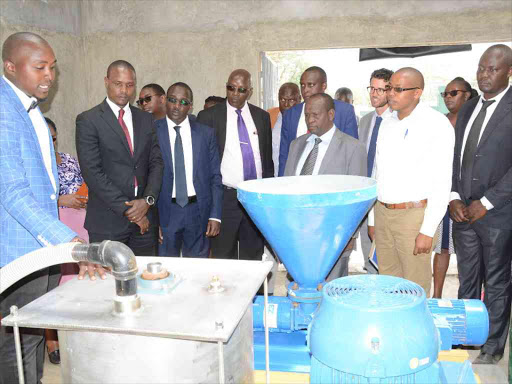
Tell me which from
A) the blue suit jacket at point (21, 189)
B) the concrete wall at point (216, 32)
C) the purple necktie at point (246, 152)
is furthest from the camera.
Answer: the concrete wall at point (216, 32)

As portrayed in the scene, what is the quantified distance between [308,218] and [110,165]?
1852mm

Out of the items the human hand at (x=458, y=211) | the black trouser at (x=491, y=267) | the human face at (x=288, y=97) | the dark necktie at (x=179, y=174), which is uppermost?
the human face at (x=288, y=97)

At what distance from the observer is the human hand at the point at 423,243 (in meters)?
3.05

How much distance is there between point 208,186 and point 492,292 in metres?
2.32

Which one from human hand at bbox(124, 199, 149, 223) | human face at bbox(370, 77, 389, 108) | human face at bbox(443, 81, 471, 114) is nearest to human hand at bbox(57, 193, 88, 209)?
human hand at bbox(124, 199, 149, 223)

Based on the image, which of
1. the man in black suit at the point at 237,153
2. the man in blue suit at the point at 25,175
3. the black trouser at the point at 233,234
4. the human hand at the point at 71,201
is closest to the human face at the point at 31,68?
the man in blue suit at the point at 25,175

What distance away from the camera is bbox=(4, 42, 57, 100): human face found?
2250mm

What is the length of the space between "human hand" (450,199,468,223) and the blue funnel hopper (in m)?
1.20

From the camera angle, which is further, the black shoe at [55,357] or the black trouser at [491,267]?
the black shoe at [55,357]

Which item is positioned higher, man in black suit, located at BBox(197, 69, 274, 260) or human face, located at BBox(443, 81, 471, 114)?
human face, located at BBox(443, 81, 471, 114)

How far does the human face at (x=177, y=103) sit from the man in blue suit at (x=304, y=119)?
37.1 inches

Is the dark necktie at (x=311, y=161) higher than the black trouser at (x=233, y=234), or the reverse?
the dark necktie at (x=311, y=161)

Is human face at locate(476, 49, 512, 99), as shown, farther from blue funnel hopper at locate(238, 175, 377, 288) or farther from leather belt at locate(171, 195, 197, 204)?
leather belt at locate(171, 195, 197, 204)

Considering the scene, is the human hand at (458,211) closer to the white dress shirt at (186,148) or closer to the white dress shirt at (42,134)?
the white dress shirt at (186,148)
